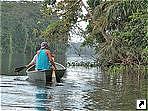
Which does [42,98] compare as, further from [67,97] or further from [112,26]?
[112,26]

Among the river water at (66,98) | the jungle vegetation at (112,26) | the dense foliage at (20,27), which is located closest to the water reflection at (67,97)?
the river water at (66,98)

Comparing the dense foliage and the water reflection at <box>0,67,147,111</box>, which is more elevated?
the dense foliage

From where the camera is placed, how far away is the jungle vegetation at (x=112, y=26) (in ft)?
84.7

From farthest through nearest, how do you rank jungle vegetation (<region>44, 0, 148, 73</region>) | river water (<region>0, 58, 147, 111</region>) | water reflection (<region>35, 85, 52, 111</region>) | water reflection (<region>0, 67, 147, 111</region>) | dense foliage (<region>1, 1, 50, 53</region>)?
dense foliage (<region>1, 1, 50, 53</region>)
jungle vegetation (<region>44, 0, 148, 73</region>)
water reflection (<region>0, 67, 147, 111</region>)
river water (<region>0, 58, 147, 111</region>)
water reflection (<region>35, 85, 52, 111</region>)

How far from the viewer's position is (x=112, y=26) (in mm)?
30438

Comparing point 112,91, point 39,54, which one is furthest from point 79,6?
point 112,91

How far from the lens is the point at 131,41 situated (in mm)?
26469

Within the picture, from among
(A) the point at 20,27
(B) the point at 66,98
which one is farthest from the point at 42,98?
(A) the point at 20,27

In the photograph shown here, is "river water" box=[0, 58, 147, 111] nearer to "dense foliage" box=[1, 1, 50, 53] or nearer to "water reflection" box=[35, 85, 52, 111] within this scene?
"water reflection" box=[35, 85, 52, 111]

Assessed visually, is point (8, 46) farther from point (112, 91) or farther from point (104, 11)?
point (112, 91)

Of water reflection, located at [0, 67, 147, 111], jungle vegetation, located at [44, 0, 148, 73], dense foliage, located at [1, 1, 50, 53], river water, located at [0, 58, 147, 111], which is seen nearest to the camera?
river water, located at [0, 58, 147, 111]

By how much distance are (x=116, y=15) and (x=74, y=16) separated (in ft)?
16.9

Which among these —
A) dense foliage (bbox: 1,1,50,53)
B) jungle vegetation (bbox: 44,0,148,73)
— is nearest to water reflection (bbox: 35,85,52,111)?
jungle vegetation (bbox: 44,0,148,73)

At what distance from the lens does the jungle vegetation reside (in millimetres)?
25828
